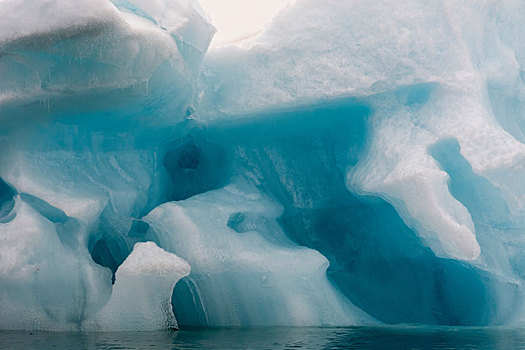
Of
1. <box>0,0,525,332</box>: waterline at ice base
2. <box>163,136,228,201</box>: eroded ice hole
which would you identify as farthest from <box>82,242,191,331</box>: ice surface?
<box>163,136,228,201</box>: eroded ice hole

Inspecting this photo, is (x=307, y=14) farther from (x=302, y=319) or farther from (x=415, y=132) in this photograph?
(x=302, y=319)

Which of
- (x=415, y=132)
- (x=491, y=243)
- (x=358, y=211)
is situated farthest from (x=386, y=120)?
(x=491, y=243)

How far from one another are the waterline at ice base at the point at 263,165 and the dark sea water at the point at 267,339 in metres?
0.37

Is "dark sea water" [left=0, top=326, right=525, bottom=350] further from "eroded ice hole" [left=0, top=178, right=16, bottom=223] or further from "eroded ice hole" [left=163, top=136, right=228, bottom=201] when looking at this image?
"eroded ice hole" [left=163, top=136, right=228, bottom=201]

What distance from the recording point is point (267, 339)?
2834 millimetres

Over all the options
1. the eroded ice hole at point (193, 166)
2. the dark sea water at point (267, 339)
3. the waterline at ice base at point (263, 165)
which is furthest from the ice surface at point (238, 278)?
the eroded ice hole at point (193, 166)

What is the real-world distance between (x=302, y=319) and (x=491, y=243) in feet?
5.34

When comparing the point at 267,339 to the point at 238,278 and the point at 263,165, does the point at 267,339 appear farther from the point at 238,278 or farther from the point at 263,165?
the point at 263,165

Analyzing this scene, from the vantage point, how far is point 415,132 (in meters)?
4.19

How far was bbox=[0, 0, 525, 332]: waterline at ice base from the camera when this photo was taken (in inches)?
135

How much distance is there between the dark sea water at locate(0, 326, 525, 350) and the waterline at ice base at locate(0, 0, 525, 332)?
374 millimetres

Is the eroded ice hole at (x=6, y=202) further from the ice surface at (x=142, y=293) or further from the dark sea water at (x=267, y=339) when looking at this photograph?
the ice surface at (x=142, y=293)

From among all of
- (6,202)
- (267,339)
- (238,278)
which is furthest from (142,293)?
(6,202)

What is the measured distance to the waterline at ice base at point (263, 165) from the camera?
3.43 m
